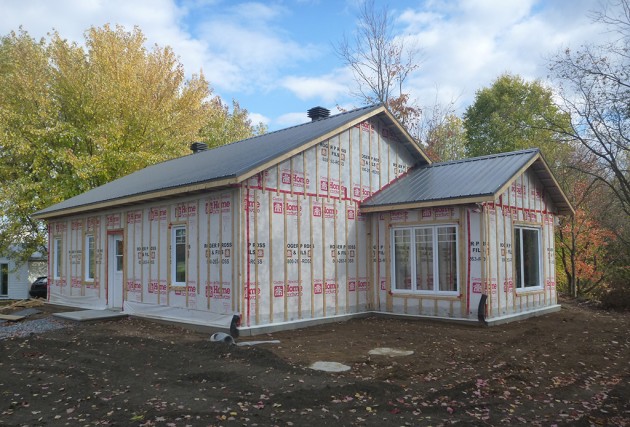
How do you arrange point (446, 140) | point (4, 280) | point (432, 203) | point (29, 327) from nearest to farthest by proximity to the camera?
point (432, 203) → point (29, 327) → point (446, 140) → point (4, 280)

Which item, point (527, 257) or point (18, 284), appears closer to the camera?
point (527, 257)

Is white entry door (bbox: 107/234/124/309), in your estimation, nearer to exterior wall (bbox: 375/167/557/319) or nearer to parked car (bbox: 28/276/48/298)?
exterior wall (bbox: 375/167/557/319)

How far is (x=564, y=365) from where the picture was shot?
27.6 feet

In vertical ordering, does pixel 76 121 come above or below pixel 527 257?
above

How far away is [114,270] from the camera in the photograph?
15289 mm

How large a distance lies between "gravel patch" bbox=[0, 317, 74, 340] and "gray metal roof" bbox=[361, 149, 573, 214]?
835cm

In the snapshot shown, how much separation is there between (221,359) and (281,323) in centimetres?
288

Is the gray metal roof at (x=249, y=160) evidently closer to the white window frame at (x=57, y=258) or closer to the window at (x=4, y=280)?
the white window frame at (x=57, y=258)

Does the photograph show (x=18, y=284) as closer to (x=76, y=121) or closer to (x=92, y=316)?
(x=76, y=121)

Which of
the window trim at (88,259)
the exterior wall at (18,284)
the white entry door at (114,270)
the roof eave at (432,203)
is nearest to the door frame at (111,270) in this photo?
the white entry door at (114,270)

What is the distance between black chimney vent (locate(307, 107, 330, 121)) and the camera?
16.4m

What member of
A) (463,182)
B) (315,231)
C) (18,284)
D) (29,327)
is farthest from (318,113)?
(18,284)

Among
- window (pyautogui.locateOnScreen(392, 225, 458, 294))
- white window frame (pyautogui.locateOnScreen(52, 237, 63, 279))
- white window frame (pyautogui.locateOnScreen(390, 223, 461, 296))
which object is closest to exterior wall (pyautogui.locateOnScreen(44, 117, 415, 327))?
white window frame (pyautogui.locateOnScreen(390, 223, 461, 296))

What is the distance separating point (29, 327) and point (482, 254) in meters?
11.1
